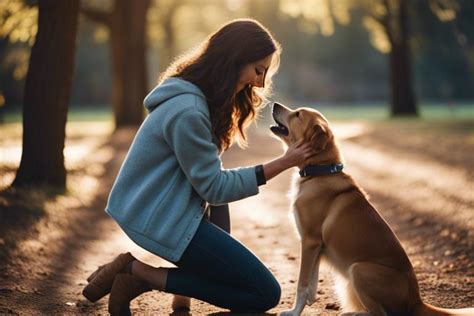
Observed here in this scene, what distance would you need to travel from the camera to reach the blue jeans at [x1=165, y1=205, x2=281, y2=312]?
422cm

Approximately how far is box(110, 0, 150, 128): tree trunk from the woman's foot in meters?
16.3

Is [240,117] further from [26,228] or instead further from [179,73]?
[26,228]

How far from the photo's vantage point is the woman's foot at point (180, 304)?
4.75m

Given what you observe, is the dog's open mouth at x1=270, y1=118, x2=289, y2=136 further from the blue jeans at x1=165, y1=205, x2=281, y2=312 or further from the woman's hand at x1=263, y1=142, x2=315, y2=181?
the blue jeans at x1=165, y1=205, x2=281, y2=312

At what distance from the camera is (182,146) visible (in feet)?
13.3

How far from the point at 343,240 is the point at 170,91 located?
1527 millimetres

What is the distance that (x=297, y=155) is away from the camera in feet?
14.3

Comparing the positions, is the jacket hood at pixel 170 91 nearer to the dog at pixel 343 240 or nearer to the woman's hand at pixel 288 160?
the woman's hand at pixel 288 160

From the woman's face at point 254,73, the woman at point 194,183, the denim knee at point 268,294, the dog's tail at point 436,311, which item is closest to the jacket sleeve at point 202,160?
the woman at point 194,183

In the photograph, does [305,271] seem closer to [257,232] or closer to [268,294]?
[268,294]

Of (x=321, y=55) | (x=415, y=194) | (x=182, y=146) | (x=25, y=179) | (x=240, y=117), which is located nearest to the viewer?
(x=182, y=146)

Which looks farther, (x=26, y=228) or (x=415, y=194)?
(x=415, y=194)

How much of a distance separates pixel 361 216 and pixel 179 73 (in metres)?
1.57

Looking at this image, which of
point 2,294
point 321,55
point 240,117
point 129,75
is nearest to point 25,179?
point 2,294
